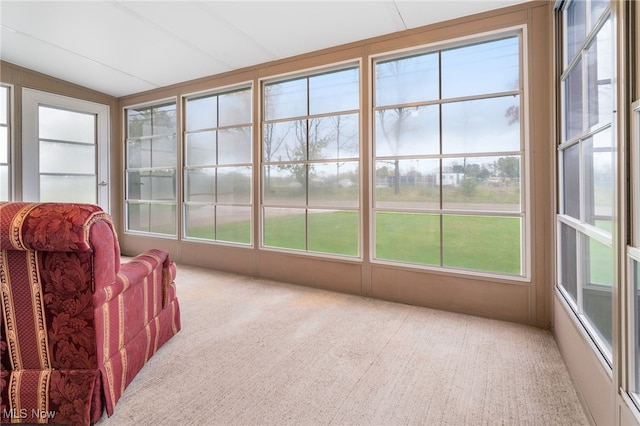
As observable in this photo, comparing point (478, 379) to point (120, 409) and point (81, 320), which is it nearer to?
point (120, 409)

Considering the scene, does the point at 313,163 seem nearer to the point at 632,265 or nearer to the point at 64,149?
the point at 632,265

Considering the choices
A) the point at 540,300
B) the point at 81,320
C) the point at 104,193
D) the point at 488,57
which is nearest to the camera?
the point at 81,320

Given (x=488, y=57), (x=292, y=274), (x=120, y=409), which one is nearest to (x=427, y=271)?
(x=292, y=274)

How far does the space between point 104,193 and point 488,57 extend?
224 inches

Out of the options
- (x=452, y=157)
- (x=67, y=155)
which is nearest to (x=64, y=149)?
(x=67, y=155)

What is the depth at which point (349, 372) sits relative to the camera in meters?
1.93

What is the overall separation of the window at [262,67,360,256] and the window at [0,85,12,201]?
127 inches

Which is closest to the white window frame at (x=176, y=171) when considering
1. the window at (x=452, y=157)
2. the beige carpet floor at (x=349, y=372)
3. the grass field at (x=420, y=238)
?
the grass field at (x=420, y=238)

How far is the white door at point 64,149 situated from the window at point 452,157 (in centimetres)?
448

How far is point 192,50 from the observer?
3.54 meters

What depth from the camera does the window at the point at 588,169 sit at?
1.44 m

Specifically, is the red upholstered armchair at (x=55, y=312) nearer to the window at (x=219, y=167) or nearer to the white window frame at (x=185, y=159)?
the white window frame at (x=185, y=159)

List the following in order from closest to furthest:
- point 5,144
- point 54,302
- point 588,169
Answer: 1. point 54,302
2. point 588,169
3. point 5,144

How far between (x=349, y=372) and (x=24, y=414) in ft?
5.31
